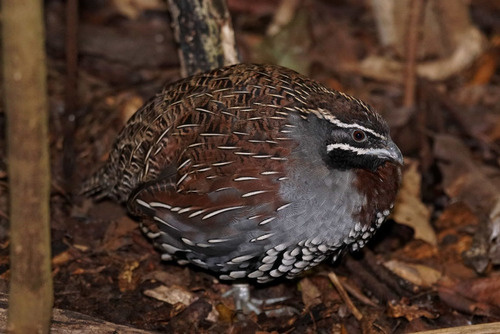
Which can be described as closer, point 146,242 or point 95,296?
point 95,296

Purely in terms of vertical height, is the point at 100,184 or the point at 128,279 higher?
the point at 100,184

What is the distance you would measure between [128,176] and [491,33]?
5.12 meters

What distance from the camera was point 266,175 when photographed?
440 centimetres

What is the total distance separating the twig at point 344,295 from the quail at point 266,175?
0.52 m

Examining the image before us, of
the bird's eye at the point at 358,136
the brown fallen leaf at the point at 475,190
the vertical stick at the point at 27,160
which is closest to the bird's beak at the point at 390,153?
the bird's eye at the point at 358,136

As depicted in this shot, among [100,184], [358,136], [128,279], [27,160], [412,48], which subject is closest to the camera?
[27,160]

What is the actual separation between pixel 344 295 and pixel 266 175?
1.27 metres

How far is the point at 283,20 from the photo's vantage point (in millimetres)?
8180

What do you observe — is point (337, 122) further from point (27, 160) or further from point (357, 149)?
point (27, 160)

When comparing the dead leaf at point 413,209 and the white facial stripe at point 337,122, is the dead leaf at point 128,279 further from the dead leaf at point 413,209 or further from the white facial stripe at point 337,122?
the dead leaf at point 413,209

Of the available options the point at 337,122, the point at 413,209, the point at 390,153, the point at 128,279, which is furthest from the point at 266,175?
the point at 413,209

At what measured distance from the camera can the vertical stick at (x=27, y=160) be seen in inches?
113

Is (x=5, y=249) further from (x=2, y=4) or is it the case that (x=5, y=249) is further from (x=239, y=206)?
(x=2, y=4)

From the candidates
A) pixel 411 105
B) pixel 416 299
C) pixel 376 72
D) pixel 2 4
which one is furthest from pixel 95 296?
pixel 376 72
